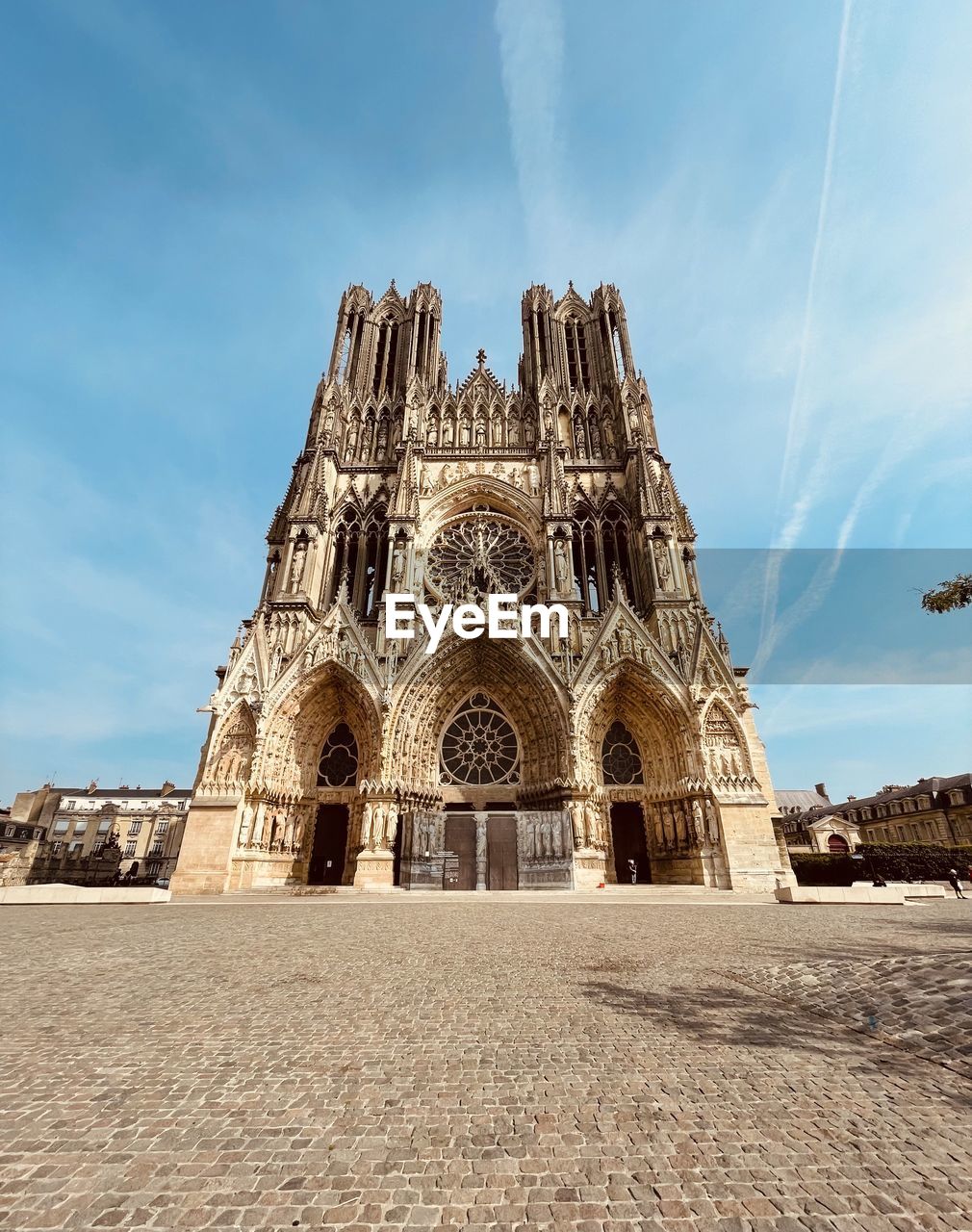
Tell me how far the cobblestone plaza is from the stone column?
11644 millimetres

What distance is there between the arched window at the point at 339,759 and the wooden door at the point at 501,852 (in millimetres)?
5863

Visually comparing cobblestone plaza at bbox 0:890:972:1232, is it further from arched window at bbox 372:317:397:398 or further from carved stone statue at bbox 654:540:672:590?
arched window at bbox 372:317:397:398

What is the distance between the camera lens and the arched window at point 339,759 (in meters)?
20.7

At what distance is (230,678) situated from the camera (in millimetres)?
20000

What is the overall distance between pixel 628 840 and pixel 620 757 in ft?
9.99

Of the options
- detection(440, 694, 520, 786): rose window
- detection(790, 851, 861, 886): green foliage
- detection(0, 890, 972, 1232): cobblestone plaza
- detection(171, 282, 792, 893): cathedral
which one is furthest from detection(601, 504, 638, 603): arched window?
detection(0, 890, 972, 1232): cobblestone plaza

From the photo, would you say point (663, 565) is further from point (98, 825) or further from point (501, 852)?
point (98, 825)

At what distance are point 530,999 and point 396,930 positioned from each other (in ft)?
15.2

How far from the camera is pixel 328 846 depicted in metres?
20.5

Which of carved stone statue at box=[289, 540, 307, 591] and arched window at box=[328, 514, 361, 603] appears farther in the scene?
arched window at box=[328, 514, 361, 603]

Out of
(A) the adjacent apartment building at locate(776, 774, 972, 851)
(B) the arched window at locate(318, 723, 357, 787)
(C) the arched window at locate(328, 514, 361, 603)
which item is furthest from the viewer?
(A) the adjacent apartment building at locate(776, 774, 972, 851)

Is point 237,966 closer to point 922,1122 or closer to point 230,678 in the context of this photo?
point 922,1122

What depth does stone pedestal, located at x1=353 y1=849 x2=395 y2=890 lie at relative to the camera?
1720 cm

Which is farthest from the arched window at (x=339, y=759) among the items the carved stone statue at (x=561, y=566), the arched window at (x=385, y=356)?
the arched window at (x=385, y=356)
